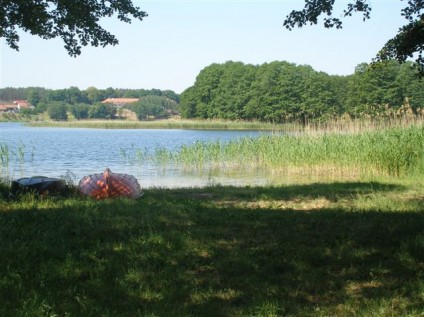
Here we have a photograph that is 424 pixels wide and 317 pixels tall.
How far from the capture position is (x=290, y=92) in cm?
8806

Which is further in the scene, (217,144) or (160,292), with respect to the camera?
(217,144)

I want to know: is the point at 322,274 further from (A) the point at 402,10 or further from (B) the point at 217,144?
(B) the point at 217,144

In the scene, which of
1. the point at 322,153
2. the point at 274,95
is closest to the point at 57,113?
the point at 274,95

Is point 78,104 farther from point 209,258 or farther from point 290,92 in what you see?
point 209,258

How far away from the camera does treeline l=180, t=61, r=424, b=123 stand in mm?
71812

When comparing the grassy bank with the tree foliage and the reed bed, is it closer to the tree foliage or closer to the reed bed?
the tree foliage

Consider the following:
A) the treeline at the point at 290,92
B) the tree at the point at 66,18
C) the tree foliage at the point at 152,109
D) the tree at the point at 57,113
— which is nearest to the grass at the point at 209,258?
the tree at the point at 66,18

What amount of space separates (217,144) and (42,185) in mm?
14469

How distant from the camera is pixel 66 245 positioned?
6082mm

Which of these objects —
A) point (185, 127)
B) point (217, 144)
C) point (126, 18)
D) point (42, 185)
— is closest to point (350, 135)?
point (217, 144)

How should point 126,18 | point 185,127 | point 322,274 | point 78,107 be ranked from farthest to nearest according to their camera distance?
point 78,107 → point 185,127 → point 126,18 → point 322,274

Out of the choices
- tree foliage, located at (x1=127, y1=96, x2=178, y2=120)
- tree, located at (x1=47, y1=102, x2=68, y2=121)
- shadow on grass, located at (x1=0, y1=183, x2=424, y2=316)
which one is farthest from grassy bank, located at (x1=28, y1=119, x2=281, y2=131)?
shadow on grass, located at (x1=0, y1=183, x2=424, y2=316)

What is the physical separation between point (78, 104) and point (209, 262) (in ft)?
407

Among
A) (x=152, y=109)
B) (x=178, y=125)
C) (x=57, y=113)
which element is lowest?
(x=178, y=125)
